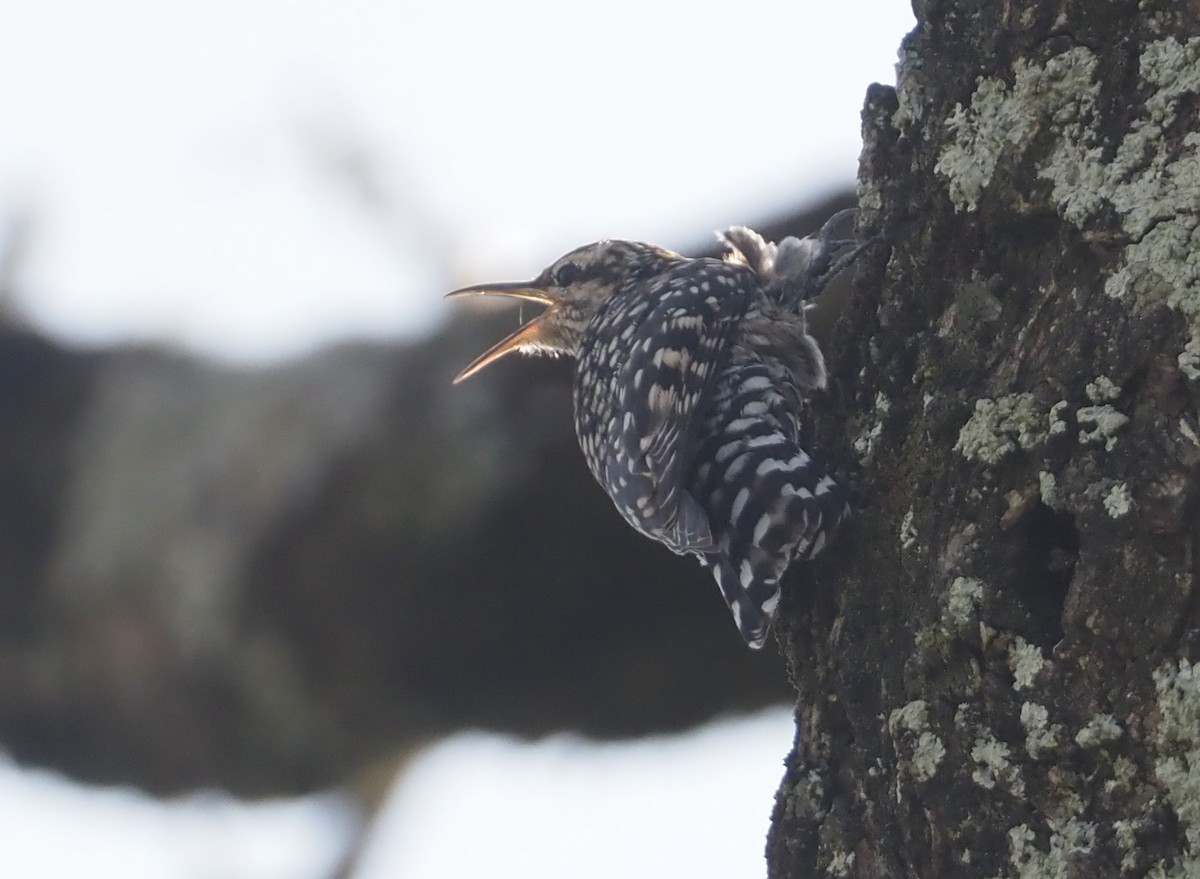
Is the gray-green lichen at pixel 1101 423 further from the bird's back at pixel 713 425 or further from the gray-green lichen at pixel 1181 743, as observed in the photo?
the bird's back at pixel 713 425

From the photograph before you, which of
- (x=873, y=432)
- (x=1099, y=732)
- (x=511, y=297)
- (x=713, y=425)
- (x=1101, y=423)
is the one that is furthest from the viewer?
(x=511, y=297)

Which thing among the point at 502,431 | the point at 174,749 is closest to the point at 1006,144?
the point at 502,431

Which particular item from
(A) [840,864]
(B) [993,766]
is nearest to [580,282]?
(A) [840,864]

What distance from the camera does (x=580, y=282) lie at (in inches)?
184

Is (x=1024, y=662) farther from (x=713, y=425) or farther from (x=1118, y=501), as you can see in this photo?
(x=713, y=425)

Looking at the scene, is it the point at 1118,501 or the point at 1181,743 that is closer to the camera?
the point at 1181,743

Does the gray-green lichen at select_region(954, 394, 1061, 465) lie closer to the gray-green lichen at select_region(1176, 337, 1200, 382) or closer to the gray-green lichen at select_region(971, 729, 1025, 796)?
the gray-green lichen at select_region(1176, 337, 1200, 382)

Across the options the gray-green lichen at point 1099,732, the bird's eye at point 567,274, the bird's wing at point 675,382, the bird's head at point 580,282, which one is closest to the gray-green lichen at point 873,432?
the bird's wing at point 675,382

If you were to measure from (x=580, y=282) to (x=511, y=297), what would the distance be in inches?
12.1

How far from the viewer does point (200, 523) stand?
12.1 ft

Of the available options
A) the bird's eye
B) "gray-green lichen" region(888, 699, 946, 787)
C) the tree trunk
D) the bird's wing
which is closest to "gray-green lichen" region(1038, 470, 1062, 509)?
the tree trunk

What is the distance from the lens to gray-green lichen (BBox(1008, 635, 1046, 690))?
1.99m

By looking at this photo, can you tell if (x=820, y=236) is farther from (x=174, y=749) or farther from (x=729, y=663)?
(x=174, y=749)

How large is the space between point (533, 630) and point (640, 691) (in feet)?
0.99
